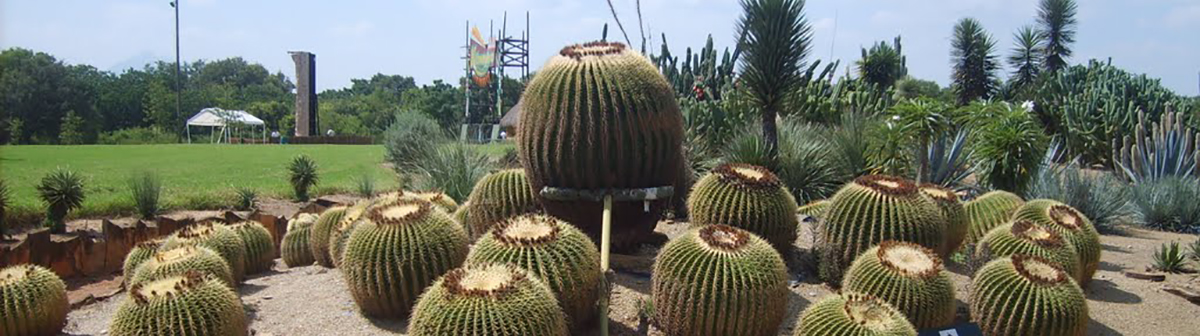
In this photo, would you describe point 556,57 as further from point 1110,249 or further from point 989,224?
point 1110,249

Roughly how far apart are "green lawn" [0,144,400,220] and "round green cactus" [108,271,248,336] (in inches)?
352

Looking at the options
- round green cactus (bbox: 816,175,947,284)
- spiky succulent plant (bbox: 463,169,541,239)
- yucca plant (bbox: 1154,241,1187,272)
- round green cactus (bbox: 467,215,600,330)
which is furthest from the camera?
yucca plant (bbox: 1154,241,1187,272)

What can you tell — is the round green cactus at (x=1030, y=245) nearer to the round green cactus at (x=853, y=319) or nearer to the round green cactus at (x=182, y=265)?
the round green cactus at (x=853, y=319)

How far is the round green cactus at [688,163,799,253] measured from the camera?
6.18 meters

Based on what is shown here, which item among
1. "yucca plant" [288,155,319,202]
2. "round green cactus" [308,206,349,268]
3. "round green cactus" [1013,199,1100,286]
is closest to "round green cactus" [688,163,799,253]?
"round green cactus" [1013,199,1100,286]

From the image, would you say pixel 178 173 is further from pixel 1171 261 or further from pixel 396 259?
pixel 1171 261

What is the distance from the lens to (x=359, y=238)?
554cm

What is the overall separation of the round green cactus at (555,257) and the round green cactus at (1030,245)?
3483 millimetres

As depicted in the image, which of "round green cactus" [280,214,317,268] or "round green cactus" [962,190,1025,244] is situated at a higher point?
"round green cactus" [962,190,1025,244]

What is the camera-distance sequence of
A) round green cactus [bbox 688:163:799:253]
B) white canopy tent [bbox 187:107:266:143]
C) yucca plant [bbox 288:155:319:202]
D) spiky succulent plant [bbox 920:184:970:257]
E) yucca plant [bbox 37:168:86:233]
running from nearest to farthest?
round green cactus [bbox 688:163:799:253] < spiky succulent plant [bbox 920:184:970:257] < yucca plant [bbox 37:168:86:233] < yucca plant [bbox 288:155:319:202] < white canopy tent [bbox 187:107:266:143]

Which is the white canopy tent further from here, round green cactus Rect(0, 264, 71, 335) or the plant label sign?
the plant label sign

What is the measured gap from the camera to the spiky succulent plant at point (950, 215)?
21.9 feet

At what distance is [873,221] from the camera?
602 centimetres

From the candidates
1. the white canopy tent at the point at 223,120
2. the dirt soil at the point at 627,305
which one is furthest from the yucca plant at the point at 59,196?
the white canopy tent at the point at 223,120
